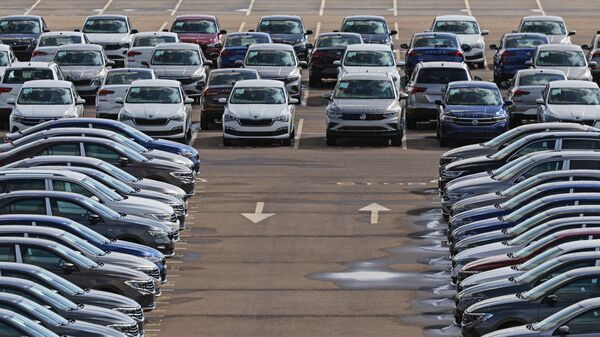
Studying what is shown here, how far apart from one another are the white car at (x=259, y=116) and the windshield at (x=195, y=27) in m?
15.1

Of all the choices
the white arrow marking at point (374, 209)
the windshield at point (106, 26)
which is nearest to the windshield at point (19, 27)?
the windshield at point (106, 26)

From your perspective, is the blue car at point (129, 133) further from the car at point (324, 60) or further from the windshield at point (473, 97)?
the car at point (324, 60)

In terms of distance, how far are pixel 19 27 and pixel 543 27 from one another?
16.3 m

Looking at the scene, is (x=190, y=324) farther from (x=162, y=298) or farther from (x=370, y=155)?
(x=370, y=155)

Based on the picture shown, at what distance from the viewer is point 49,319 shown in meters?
22.8

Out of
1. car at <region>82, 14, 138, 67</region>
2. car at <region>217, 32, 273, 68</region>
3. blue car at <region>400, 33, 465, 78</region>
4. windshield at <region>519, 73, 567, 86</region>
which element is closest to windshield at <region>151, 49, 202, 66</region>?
car at <region>217, 32, 273, 68</region>

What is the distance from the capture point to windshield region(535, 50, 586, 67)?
51781mm

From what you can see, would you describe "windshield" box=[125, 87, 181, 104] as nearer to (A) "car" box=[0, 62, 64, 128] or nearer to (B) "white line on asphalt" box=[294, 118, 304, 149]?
(B) "white line on asphalt" box=[294, 118, 304, 149]

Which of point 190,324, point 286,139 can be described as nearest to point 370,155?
point 286,139

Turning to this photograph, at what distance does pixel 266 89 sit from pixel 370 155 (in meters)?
3.72

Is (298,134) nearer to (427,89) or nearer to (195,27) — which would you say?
(427,89)

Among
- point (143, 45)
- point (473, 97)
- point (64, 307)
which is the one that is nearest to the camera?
point (64, 307)

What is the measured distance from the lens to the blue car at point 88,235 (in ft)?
91.2

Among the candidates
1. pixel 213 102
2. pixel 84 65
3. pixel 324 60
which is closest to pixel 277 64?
pixel 324 60
